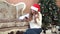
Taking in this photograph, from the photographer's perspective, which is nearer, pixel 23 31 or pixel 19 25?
pixel 23 31

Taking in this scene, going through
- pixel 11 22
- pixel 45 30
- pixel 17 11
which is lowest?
pixel 45 30

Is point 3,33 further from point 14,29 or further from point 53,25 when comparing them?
point 53,25

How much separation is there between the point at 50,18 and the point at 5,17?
123 centimetres

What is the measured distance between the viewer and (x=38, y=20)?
10.6 feet

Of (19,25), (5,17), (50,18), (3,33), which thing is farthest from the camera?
(50,18)

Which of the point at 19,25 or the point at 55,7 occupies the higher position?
the point at 55,7

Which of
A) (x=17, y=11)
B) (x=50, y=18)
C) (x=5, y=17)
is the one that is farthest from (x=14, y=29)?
(x=50, y=18)

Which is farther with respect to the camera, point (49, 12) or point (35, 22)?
point (49, 12)

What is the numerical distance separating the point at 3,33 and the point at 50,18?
164 cm

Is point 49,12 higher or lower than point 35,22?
higher

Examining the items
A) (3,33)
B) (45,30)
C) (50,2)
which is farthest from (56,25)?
(3,33)

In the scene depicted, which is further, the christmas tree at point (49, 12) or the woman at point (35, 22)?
the christmas tree at point (49, 12)

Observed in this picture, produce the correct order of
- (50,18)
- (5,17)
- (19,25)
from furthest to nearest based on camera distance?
(50,18) < (5,17) < (19,25)

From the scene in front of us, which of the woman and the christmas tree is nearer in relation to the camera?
the woman
